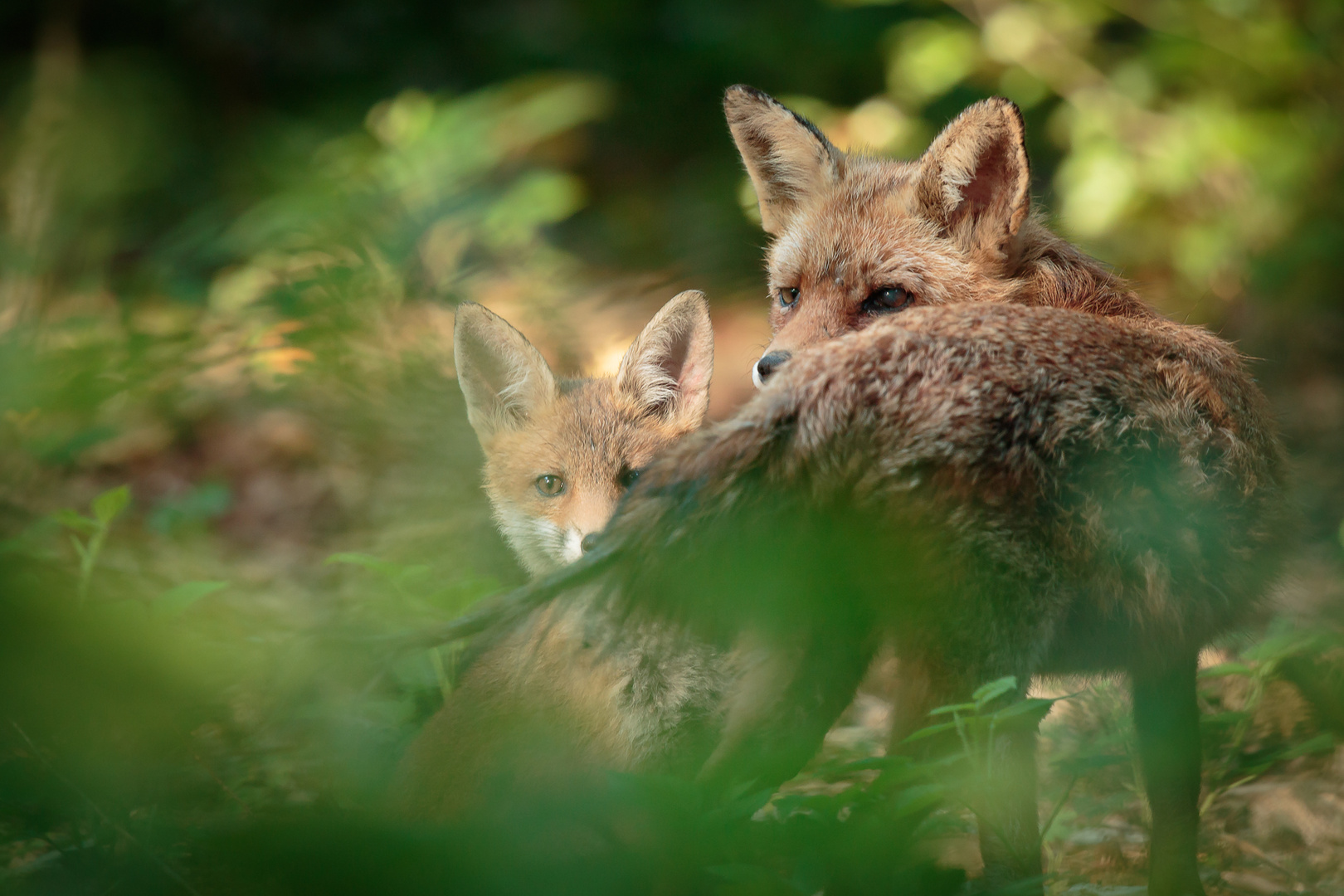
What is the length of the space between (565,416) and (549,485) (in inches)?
11.0

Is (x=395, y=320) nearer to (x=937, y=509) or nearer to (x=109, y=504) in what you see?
(x=109, y=504)

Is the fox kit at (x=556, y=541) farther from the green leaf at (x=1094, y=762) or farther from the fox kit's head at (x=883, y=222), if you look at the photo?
the green leaf at (x=1094, y=762)

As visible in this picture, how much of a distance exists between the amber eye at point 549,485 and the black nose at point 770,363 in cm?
98

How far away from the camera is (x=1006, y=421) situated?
1.82 metres

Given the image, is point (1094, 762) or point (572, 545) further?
point (572, 545)

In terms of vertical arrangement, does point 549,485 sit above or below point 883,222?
below

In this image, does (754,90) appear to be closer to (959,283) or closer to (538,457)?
(959,283)

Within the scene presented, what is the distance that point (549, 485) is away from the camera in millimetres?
3498

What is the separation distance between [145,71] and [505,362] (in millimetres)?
4745

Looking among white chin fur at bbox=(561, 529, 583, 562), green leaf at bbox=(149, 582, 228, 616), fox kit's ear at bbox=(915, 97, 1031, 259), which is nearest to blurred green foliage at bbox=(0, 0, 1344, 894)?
green leaf at bbox=(149, 582, 228, 616)

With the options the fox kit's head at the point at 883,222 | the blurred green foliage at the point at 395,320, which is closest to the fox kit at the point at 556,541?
the blurred green foliage at the point at 395,320

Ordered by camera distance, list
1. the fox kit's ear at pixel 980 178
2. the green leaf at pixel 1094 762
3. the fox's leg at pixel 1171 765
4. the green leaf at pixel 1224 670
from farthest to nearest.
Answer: the fox kit's ear at pixel 980 178 → the green leaf at pixel 1224 670 → the fox's leg at pixel 1171 765 → the green leaf at pixel 1094 762

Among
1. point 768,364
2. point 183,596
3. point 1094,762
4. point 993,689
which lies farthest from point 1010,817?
point 183,596

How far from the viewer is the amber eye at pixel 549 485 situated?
3479mm
